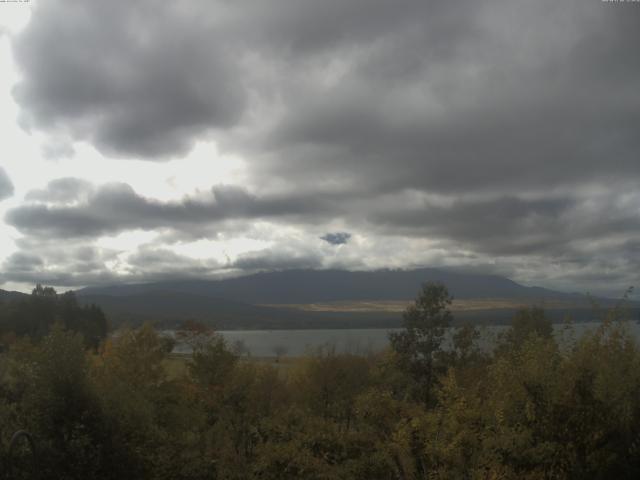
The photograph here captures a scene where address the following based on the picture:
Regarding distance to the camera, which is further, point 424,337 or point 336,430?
point 424,337

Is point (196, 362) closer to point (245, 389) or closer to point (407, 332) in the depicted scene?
point (245, 389)

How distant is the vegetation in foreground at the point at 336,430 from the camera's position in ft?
50.3

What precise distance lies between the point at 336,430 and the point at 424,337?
16142mm

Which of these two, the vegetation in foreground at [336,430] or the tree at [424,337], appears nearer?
the vegetation in foreground at [336,430]

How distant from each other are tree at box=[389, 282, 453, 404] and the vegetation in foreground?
5806 mm

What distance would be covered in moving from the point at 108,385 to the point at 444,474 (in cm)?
1346

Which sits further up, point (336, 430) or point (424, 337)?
point (424, 337)

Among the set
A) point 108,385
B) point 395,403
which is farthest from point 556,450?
point 108,385

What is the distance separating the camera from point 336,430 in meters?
26.6

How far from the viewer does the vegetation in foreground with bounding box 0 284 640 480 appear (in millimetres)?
15344

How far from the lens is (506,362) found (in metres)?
18.1

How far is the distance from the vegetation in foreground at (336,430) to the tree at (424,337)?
5806mm

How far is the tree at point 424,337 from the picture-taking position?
40.2m

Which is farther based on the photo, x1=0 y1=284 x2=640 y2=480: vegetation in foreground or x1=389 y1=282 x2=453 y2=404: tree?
x1=389 y1=282 x2=453 y2=404: tree
